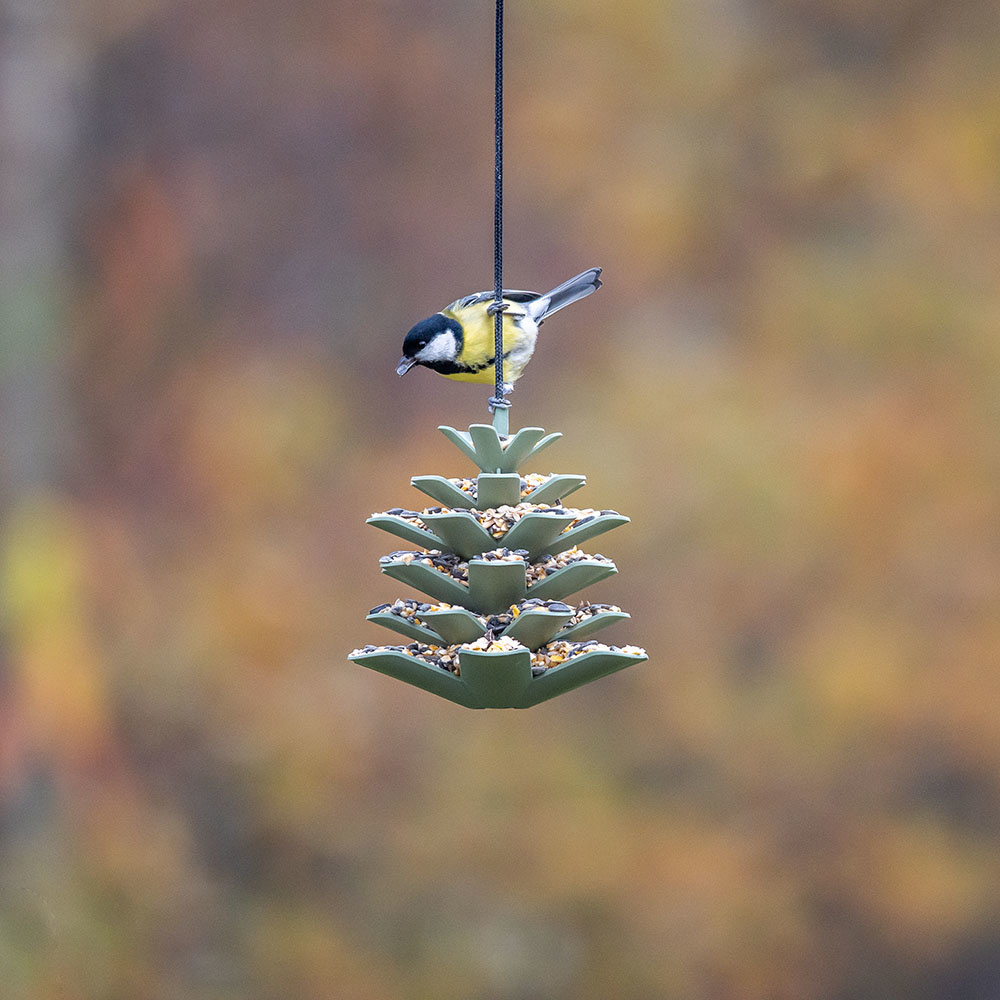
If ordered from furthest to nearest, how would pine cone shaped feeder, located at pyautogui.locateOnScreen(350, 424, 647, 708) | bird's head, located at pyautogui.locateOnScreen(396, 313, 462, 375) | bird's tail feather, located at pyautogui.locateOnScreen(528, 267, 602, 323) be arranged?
bird's tail feather, located at pyautogui.locateOnScreen(528, 267, 602, 323), bird's head, located at pyautogui.locateOnScreen(396, 313, 462, 375), pine cone shaped feeder, located at pyautogui.locateOnScreen(350, 424, 647, 708)

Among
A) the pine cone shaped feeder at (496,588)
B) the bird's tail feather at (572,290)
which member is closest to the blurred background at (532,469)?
the bird's tail feather at (572,290)

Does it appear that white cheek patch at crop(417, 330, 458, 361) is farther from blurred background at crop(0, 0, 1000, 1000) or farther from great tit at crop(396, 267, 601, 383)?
blurred background at crop(0, 0, 1000, 1000)

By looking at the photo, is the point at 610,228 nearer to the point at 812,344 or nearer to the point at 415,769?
the point at 812,344

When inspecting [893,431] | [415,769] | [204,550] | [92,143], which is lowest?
[415,769]

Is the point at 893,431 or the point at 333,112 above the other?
the point at 333,112

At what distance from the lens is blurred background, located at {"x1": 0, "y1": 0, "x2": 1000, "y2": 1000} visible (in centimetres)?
341

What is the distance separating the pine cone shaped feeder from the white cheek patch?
0.95 ft

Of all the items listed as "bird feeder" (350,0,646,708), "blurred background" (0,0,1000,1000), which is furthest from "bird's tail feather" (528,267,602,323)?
"blurred background" (0,0,1000,1000)

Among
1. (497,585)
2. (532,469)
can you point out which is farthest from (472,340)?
(532,469)

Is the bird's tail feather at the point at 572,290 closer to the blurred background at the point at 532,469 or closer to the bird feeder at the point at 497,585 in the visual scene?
the bird feeder at the point at 497,585

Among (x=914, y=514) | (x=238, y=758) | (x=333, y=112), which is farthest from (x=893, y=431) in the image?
(x=238, y=758)

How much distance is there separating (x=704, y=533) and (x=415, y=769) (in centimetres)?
119

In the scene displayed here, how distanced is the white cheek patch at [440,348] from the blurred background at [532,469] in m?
1.50

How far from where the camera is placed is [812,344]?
3.48 meters
